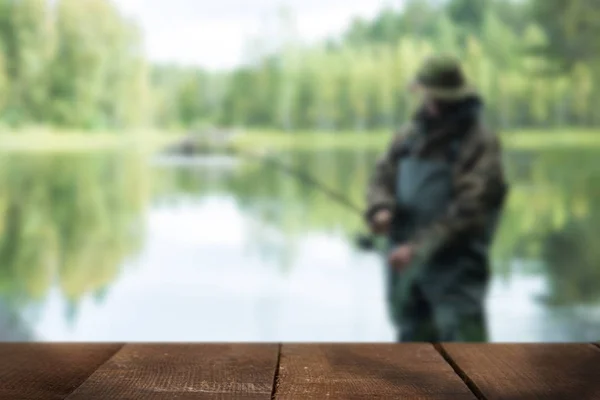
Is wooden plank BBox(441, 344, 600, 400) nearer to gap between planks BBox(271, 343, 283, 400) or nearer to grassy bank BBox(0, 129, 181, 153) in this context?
gap between planks BBox(271, 343, 283, 400)

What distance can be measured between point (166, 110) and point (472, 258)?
2.99 feet

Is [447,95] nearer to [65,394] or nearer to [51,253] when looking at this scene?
[51,253]

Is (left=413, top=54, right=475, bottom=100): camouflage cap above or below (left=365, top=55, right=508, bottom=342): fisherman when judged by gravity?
above

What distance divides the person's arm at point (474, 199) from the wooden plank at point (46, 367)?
1566 millimetres

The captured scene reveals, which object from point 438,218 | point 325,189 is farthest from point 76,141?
point 438,218

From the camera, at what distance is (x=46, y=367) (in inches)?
23.9

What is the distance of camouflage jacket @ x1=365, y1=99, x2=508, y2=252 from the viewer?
2131 mm

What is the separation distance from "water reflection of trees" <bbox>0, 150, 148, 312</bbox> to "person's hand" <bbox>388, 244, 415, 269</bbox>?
0.67 m

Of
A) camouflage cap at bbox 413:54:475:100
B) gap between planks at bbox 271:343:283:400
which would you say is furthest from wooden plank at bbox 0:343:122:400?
camouflage cap at bbox 413:54:475:100

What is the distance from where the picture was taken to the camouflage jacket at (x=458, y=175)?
2.13 m

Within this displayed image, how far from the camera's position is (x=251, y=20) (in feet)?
7.43

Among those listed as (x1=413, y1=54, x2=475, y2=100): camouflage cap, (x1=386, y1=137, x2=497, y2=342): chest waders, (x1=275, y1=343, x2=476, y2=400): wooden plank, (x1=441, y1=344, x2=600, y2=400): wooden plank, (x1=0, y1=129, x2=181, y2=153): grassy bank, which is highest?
(x1=413, y1=54, x2=475, y2=100): camouflage cap

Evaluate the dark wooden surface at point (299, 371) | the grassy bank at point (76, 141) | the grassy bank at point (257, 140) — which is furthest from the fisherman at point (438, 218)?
the dark wooden surface at point (299, 371)

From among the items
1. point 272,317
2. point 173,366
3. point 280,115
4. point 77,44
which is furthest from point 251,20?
point 173,366
